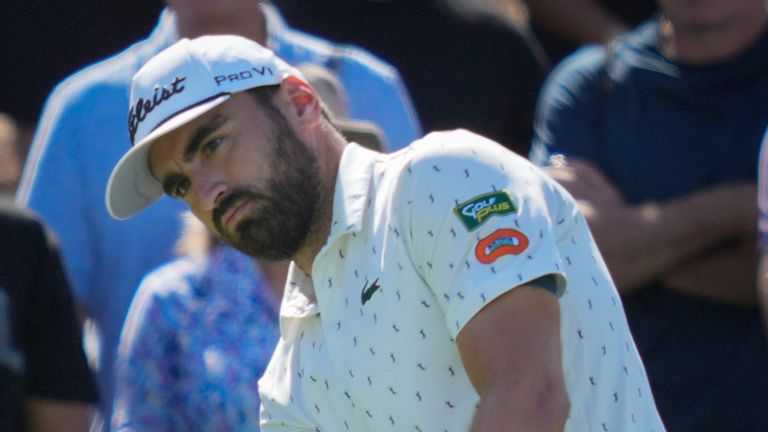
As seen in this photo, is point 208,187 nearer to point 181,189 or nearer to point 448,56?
A: point 181,189

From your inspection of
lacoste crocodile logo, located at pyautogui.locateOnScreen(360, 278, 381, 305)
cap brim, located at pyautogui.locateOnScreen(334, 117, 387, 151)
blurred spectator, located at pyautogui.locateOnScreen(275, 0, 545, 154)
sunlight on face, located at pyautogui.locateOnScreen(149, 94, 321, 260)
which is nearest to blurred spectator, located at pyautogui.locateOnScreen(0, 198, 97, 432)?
cap brim, located at pyautogui.locateOnScreen(334, 117, 387, 151)

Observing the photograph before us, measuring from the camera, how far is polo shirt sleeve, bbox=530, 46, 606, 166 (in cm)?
440

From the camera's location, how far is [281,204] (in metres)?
3.23

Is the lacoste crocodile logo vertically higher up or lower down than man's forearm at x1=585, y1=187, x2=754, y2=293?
higher up

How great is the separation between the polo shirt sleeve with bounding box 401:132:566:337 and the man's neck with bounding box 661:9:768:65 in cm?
144

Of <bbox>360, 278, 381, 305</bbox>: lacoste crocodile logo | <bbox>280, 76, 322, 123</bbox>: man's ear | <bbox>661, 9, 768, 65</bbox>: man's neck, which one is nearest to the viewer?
<bbox>360, 278, 381, 305</bbox>: lacoste crocodile logo

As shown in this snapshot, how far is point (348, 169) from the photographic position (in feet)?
10.6

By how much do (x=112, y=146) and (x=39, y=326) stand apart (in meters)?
0.71

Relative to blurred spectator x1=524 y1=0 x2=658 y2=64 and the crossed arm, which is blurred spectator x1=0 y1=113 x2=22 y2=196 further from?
blurred spectator x1=524 y1=0 x2=658 y2=64

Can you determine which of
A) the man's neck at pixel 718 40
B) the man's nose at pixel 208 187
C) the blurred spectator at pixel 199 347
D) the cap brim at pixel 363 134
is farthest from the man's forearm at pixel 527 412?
the man's neck at pixel 718 40

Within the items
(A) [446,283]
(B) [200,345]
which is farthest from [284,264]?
(A) [446,283]

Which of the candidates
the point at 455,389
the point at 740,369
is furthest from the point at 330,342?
the point at 740,369

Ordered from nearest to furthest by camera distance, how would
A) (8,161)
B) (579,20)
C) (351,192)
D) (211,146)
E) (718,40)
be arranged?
(351,192)
(211,146)
(718,40)
(8,161)
(579,20)

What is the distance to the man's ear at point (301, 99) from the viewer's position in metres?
3.35
